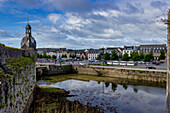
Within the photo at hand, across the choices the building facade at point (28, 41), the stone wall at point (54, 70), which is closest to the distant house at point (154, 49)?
the stone wall at point (54, 70)

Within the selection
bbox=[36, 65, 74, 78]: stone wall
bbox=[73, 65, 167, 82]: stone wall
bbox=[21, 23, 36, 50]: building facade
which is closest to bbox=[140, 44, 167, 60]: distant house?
bbox=[73, 65, 167, 82]: stone wall

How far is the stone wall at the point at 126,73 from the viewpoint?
2629 cm

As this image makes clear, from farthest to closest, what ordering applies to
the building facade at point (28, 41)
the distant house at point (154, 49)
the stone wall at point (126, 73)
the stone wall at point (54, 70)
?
the distant house at point (154, 49) < the stone wall at point (54, 70) < the stone wall at point (126, 73) < the building facade at point (28, 41)

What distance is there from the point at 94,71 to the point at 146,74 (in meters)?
11.8

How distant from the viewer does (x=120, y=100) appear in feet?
51.0

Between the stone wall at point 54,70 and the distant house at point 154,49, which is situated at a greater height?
the distant house at point 154,49

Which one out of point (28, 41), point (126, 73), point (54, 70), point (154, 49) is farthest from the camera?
point (154, 49)

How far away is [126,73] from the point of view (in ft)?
98.7

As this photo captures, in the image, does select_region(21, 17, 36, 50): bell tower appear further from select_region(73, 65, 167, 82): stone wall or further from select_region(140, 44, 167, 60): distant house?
select_region(140, 44, 167, 60): distant house

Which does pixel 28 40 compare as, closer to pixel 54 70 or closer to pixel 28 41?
pixel 28 41

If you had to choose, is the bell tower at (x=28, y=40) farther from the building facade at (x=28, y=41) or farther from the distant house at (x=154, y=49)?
the distant house at (x=154, y=49)

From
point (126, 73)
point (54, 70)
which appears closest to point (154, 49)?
point (126, 73)

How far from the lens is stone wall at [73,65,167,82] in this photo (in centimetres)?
2629

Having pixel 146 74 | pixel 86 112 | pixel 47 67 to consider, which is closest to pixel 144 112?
pixel 86 112
